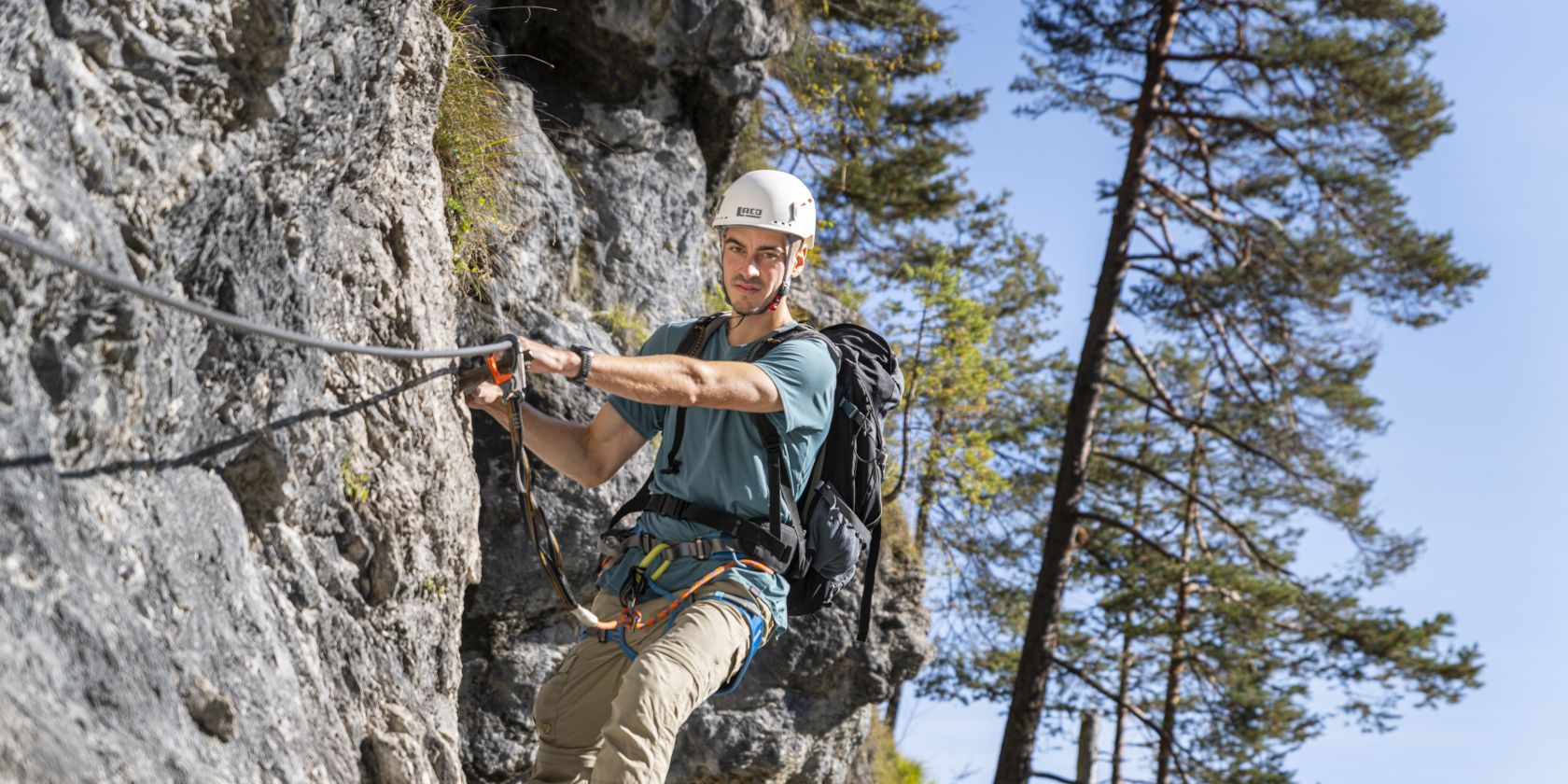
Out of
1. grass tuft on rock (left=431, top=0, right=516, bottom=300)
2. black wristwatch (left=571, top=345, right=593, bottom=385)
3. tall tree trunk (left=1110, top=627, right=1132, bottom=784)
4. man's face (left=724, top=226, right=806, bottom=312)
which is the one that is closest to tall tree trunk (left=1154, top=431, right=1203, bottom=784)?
tall tree trunk (left=1110, top=627, right=1132, bottom=784)

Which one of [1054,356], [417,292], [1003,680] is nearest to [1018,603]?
[1003,680]

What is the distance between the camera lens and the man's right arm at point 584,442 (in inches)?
194

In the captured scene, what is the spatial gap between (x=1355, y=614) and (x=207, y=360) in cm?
1457

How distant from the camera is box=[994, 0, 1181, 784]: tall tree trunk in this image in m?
14.4

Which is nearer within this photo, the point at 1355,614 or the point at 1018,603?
the point at 1355,614

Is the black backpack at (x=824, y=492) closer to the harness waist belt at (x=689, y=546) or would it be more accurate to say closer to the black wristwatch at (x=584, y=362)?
the harness waist belt at (x=689, y=546)

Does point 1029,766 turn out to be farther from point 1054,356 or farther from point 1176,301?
point 1054,356

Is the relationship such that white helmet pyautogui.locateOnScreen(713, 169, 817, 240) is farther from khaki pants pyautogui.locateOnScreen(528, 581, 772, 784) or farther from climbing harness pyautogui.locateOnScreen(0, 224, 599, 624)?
khaki pants pyautogui.locateOnScreen(528, 581, 772, 784)

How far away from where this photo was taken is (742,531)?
14.0 ft

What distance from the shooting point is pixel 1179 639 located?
16172 mm

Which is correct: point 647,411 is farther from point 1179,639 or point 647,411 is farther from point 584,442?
point 1179,639

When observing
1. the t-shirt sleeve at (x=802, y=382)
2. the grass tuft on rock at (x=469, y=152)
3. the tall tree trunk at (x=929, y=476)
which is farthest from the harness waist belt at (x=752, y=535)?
the tall tree trunk at (x=929, y=476)

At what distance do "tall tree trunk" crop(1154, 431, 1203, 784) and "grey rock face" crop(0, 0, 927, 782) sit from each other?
1150 centimetres

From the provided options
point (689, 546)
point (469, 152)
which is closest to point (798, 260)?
point (689, 546)
